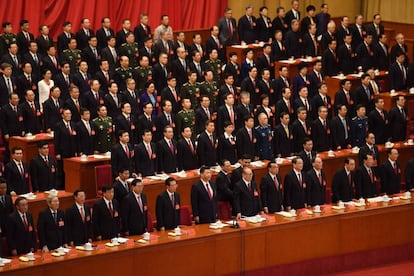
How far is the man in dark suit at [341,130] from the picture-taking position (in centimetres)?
1519

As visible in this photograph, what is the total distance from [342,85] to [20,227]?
7.23 m

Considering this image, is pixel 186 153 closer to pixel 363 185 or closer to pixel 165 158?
pixel 165 158

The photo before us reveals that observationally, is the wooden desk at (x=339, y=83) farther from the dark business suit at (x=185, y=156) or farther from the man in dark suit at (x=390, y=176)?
the dark business suit at (x=185, y=156)

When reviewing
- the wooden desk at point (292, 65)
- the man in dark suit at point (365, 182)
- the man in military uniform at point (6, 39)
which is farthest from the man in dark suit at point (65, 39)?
the man in dark suit at point (365, 182)

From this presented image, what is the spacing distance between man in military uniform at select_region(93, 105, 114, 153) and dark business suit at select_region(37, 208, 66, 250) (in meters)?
2.52

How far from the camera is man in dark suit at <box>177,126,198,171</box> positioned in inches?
548

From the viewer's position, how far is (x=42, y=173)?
508 inches

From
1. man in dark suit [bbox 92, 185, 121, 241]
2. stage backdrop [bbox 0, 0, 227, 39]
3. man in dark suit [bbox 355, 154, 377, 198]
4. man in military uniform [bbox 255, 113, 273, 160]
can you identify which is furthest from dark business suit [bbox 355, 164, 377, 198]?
stage backdrop [bbox 0, 0, 227, 39]

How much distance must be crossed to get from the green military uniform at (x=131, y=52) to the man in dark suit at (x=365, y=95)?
11.8 ft

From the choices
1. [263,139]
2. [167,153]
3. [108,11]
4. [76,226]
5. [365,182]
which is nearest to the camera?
[76,226]

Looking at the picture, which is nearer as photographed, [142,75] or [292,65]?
[142,75]

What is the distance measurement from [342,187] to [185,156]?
215cm

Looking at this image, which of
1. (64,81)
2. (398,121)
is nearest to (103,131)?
(64,81)

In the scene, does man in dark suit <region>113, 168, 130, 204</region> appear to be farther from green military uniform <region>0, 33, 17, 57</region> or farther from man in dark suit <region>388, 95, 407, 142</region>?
man in dark suit <region>388, 95, 407, 142</region>
